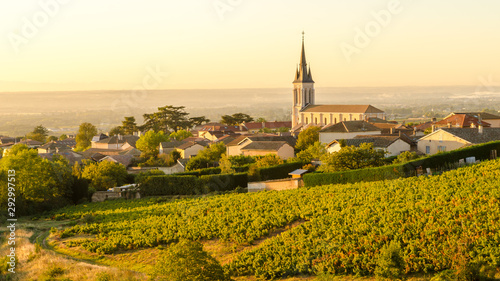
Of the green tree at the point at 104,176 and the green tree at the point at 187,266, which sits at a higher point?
the green tree at the point at 187,266

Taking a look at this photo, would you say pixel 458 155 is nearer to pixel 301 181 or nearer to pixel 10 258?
pixel 301 181

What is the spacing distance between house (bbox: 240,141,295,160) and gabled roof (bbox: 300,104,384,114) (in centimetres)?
6437

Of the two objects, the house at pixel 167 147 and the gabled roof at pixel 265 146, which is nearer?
the gabled roof at pixel 265 146

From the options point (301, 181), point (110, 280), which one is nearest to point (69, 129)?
point (301, 181)

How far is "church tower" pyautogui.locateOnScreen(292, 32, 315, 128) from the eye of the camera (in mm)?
129750

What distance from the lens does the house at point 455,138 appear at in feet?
130

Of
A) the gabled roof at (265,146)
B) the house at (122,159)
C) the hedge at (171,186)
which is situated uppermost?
the gabled roof at (265,146)

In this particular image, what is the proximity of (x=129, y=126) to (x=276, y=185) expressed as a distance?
77.8 m

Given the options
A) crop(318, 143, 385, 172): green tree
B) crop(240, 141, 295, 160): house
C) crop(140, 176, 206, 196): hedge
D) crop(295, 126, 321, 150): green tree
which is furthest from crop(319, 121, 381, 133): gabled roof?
crop(318, 143, 385, 172): green tree

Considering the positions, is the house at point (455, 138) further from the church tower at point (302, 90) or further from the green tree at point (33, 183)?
the church tower at point (302, 90)

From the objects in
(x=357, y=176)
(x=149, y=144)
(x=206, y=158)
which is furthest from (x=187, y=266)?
(x=149, y=144)

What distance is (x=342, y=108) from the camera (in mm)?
121438

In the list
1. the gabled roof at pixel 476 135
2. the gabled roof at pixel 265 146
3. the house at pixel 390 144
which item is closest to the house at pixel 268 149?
the gabled roof at pixel 265 146

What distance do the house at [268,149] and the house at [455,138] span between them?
14.9 m
